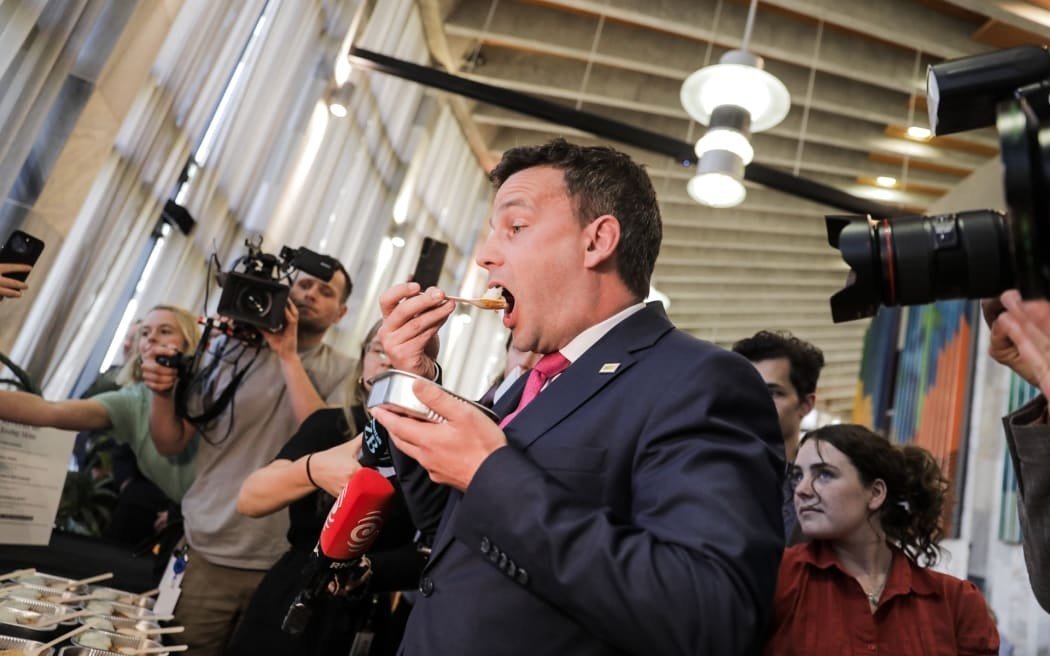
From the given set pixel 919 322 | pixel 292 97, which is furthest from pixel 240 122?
pixel 919 322

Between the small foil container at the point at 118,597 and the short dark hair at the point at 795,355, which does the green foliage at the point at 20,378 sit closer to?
the small foil container at the point at 118,597

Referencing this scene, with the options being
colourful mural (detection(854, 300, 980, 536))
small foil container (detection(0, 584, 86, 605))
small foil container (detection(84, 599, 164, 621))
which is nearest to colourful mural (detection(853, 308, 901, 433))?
colourful mural (detection(854, 300, 980, 536))

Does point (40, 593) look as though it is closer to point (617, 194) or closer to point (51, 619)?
point (51, 619)

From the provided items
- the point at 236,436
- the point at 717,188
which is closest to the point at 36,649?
the point at 236,436

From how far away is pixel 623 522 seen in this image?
1.09 metres

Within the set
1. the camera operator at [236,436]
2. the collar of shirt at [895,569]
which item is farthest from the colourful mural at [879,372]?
the camera operator at [236,436]

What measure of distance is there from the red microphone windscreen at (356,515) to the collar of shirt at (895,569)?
115 cm

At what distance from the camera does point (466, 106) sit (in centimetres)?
1039

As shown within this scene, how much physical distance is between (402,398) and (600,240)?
0.49 meters

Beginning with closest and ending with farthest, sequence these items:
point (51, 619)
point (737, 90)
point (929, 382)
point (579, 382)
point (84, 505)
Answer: point (579, 382) → point (51, 619) → point (84, 505) → point (737, 90) → point (929, 382)

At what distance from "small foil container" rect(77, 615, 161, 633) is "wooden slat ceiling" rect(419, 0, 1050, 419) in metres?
5.82

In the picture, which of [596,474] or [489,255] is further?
[489,255]

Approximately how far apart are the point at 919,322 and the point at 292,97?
18.2ft

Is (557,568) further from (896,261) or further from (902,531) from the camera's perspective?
(902,531)
